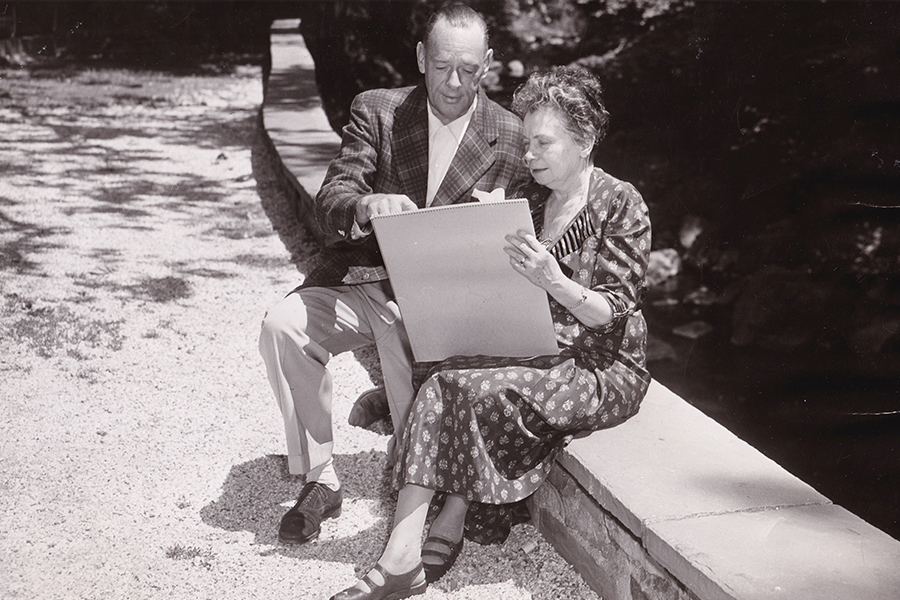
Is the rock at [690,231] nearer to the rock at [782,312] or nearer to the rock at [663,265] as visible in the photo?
the rock at [663,265]

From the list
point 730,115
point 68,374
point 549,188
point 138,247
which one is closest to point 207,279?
point 138,247

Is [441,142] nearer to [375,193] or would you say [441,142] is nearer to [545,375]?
[375,193]

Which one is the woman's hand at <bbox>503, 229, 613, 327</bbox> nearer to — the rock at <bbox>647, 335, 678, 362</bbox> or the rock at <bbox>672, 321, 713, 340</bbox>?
the rock at <bbox>647, 335, 678, 362</bbox>

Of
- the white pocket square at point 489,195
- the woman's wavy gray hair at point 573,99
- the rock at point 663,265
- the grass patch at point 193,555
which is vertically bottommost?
the rock at point 663,265

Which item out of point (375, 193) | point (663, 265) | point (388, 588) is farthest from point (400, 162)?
point (663, 265)

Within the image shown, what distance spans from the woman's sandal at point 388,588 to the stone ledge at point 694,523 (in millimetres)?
541

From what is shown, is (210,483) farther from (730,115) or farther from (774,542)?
(730,115)

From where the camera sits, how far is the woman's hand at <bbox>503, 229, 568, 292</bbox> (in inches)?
104

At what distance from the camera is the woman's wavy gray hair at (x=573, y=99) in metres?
2.85

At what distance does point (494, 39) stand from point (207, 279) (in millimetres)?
4784

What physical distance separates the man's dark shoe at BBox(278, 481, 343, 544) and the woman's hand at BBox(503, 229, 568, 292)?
3.70 ft

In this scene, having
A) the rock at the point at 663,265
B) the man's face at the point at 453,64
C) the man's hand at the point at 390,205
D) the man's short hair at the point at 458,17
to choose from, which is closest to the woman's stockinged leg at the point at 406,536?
the man's hand at the point at 390,205

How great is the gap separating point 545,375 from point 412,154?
1025mm

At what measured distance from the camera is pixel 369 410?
395cm
